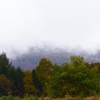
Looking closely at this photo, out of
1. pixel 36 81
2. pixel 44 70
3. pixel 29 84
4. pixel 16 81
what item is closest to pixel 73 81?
pixel 29 84

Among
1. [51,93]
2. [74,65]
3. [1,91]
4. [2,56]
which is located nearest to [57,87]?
[51,93]

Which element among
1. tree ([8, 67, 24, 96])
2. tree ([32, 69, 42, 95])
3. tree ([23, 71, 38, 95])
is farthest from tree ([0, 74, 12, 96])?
tree ([32, 69, 42, 95])

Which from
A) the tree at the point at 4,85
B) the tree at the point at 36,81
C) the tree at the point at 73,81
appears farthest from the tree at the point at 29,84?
the tree at the point at 73,81

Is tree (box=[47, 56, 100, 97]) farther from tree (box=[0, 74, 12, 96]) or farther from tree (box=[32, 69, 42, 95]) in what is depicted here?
tree (box=[32, 69, 42, 95])

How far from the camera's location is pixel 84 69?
63.1ft

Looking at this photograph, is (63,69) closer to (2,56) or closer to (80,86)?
(80,86)

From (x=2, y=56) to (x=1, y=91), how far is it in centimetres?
1343

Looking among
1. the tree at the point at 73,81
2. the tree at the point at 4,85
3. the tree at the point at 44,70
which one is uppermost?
the tree at the point at 44,70

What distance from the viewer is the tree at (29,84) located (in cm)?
6262

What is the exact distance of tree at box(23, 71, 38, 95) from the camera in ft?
205

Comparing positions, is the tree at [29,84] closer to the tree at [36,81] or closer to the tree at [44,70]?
the tree at [36,81]

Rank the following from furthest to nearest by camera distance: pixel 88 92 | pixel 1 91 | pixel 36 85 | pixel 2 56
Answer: pixel 2 56
pixel 36 85
pixel 1 91
pixel 88 92

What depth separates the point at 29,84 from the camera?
64312 millimetres

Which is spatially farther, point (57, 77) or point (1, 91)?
point (1, 91)
